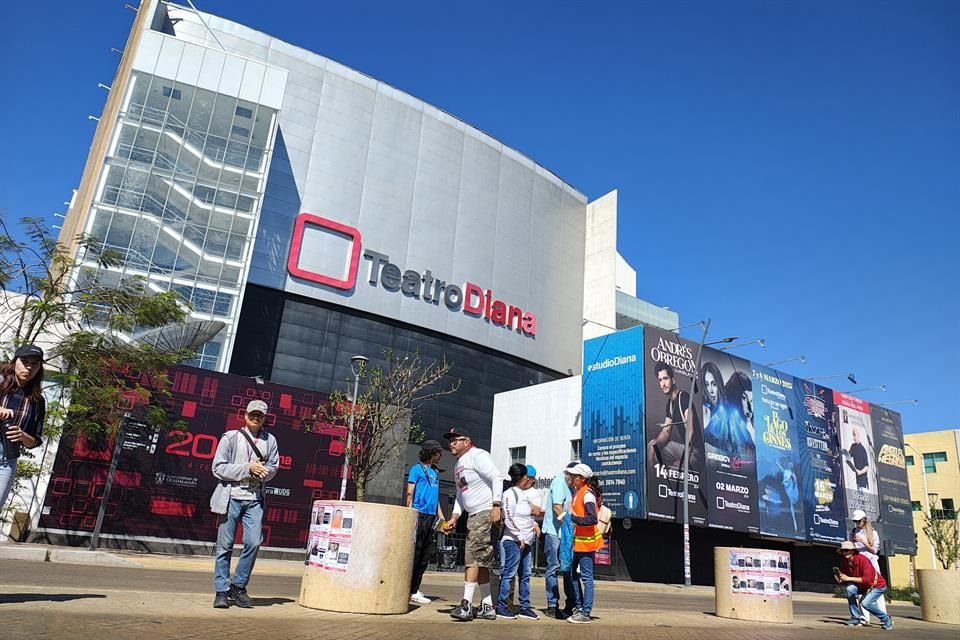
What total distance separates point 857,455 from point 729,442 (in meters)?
12.5

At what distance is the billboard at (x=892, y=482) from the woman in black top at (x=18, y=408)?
43551 mm

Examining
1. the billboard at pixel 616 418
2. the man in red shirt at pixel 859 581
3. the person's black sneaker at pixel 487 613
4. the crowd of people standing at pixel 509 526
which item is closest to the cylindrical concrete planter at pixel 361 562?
A: the crowd of people standing at pixel 509 526

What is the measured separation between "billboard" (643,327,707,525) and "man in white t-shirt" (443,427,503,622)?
2250cm

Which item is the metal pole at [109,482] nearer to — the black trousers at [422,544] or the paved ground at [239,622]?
the paved ground at [239,622]

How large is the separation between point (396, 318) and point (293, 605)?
32923mm

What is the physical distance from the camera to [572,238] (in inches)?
1951

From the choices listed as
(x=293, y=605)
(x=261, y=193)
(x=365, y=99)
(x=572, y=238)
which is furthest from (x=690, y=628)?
(x=572, y=238)

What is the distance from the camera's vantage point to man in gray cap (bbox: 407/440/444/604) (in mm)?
7422

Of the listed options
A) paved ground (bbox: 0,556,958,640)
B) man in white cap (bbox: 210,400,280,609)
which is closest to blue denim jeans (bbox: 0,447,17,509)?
paved ground (bbox: 0,556,958,640)

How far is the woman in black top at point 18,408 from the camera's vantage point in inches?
175

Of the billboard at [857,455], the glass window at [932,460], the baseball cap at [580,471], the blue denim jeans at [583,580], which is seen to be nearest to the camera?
the blue denim jeans at [583,580]

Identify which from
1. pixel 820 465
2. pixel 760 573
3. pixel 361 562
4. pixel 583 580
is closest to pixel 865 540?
pixel 760 573

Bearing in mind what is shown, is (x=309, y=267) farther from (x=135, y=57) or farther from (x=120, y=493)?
(x=120, y=493)

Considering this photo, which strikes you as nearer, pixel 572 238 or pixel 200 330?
pixel 200 330
